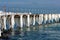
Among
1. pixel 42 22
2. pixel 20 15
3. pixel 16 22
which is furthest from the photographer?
pixel 42 22

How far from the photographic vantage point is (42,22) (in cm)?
12181

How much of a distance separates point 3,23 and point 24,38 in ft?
47.0

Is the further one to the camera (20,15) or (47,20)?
(47,20)

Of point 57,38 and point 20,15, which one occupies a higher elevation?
point 20,15

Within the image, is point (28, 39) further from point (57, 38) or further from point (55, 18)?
point (55, 18)

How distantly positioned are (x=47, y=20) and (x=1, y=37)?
64041 mm

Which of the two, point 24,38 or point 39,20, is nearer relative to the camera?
point 24,38

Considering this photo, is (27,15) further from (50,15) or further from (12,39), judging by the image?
(12,39)

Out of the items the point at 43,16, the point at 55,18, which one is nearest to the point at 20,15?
the point at 43,16

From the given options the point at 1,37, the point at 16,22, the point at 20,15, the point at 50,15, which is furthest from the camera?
the point at 50,15

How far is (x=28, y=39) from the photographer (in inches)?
2625

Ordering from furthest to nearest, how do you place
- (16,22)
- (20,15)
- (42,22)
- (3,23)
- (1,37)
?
1. (42,22)
2. (16,22)
3. (20,15)
4. (3,23)
5. (1,37)

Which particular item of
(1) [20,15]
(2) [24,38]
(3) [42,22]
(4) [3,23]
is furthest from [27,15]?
(2) [24,38]

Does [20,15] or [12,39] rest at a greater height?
[20,15]
